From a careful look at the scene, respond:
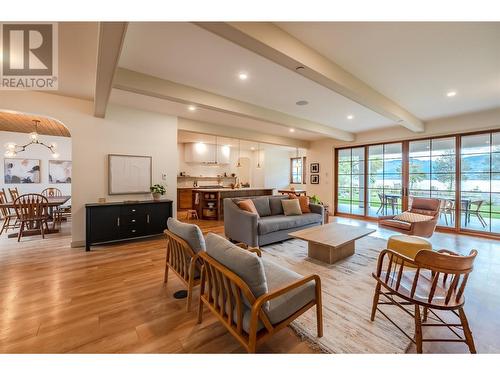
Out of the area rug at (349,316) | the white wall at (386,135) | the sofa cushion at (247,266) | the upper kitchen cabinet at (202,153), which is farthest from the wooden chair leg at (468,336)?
the upper kitchen cabinet at (202,153)

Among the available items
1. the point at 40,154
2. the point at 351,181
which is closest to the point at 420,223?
the point at 351,181

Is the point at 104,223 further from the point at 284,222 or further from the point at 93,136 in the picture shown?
the point at 284,222

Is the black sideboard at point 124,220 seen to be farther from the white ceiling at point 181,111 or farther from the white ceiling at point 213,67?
the white ceiling at point 213,67

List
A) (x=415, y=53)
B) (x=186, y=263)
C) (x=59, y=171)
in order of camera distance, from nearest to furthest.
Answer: (x=186, y=263), (x=415, y=53), (x=59, y=171)

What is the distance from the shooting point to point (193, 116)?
475 cm

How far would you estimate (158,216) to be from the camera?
426 cm

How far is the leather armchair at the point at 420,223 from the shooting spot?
3823 millimetres

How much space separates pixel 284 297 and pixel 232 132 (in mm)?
4852

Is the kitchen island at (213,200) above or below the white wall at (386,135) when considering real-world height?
below

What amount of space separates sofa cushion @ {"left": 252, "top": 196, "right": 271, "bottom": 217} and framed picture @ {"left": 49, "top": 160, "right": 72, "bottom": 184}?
6471 millimetres

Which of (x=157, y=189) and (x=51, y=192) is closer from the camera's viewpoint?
(x=157, y=189)

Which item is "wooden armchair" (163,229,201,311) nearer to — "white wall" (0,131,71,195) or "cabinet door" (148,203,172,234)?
"cabinet door" (148,203,172,234)

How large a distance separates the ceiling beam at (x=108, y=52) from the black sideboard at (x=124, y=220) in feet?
6.10
